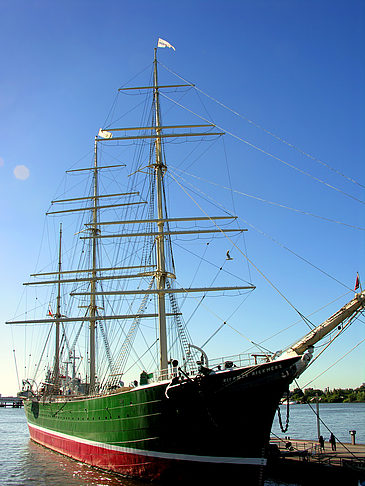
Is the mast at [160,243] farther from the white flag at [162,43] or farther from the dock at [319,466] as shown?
the dock at [319,466]

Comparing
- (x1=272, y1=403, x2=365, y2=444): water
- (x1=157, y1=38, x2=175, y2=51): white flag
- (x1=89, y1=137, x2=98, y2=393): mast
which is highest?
(x1=157, y1=38, x2=175, y2=51): white flag

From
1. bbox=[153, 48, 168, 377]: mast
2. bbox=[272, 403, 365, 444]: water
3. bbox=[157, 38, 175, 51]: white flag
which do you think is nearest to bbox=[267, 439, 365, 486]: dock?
bbox=[272, 403, 365, 444]: water

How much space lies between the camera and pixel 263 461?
1725 centimetres

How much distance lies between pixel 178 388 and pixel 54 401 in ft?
72.0

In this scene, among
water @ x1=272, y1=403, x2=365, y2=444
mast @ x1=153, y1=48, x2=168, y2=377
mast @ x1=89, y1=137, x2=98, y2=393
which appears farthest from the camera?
water @ x1=272, y1=403, x2=365, y2=444

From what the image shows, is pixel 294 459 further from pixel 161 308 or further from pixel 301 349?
pixel 161 308

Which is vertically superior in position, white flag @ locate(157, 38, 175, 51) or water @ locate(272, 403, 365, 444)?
white flag @ locate(157, 38, 175, 51)

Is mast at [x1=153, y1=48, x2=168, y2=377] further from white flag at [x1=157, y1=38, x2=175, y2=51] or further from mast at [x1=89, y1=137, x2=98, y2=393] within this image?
mast at [x1=89, y1=137, x2=98, y2=393]

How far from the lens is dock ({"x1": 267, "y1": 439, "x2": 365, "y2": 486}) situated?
19.1 m

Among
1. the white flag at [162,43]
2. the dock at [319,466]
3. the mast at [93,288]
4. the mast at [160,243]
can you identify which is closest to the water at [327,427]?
the dock at [319,466]

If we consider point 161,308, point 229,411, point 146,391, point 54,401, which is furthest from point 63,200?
point 229,411

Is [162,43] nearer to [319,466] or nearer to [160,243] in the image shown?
[160,243]

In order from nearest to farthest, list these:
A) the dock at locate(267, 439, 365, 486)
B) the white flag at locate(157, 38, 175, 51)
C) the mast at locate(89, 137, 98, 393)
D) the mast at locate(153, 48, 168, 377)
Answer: the dock at locate(267, 439, 365, 486) → the mast at locate(153, 48, 168, 377) → the white flag at locate(157, 38, 175, 51) → the mast at locate(89, 137, 98, 393)

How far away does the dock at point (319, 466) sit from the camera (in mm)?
19078
